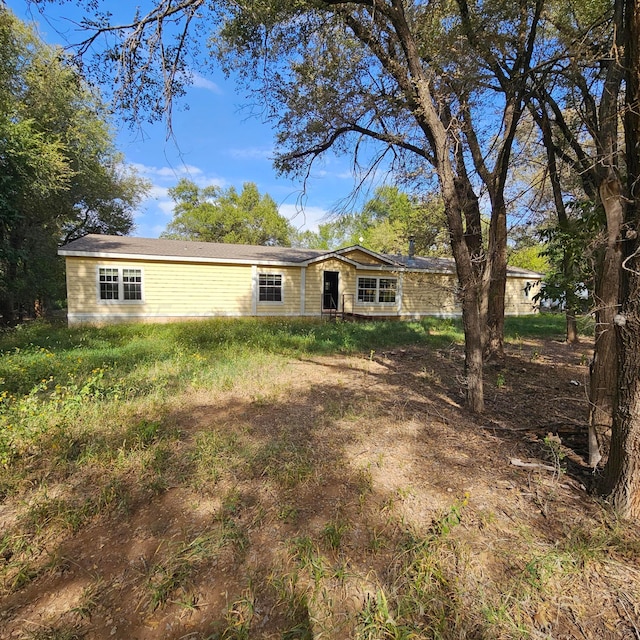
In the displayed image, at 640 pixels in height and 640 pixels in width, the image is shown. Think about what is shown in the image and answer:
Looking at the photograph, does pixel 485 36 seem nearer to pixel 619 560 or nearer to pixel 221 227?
pixel 619 560

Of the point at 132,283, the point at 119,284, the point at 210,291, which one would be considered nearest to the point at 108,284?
the point at 119,284

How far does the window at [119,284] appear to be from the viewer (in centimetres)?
1121

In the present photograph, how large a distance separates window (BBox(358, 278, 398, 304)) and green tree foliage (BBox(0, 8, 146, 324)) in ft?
37.9

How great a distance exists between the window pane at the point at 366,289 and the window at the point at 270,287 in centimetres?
382

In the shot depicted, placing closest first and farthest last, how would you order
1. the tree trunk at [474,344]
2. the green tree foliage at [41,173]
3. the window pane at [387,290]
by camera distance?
the tree trunk at [474,344], the green tree foliage at [41,173], the window pane at [387,290]

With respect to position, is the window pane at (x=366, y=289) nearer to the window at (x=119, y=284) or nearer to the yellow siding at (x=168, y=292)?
the yellow siding at (x=168, y=292)

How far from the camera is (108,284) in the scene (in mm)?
11297

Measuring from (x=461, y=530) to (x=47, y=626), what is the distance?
238 cm

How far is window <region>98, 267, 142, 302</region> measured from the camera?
11.2 meters

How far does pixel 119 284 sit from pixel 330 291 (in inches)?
346

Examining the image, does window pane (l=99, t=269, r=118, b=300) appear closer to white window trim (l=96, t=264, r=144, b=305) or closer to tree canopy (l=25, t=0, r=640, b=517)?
white window trim (l=96, t=264, r=144, b=305)

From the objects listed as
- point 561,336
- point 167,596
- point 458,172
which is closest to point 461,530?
point 167,596

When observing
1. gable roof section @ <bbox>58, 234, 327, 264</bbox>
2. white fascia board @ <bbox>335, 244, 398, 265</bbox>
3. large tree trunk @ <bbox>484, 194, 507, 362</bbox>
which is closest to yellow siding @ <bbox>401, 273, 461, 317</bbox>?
white fascia board @ <bbox>335, 244, 398, 265</bbox>

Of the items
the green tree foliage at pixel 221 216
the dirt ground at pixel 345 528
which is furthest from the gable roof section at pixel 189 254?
the green tree foliage at pixel 221 216
